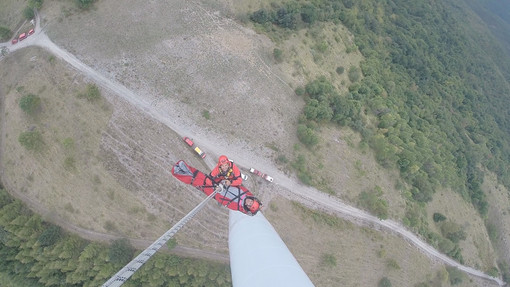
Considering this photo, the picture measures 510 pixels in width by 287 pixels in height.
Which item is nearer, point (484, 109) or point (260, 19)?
point (260, 19)

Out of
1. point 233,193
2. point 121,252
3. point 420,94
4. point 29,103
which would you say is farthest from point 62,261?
point 420,94

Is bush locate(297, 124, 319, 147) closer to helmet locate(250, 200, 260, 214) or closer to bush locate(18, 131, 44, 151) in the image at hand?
helmet locate(250, 200, 260, 214)

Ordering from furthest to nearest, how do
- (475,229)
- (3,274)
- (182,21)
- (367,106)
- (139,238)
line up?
(475,229) → (367,106) → (182,21) → (139,238) → (3,274)

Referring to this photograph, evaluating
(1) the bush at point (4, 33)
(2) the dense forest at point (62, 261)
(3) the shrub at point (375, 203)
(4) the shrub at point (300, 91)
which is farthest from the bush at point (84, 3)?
(3) the shrub at point (375, 203)

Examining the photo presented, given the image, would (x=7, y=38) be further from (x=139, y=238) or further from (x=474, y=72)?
(x=474, y=72)

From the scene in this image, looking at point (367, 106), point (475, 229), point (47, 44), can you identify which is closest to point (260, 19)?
point (367, 106)

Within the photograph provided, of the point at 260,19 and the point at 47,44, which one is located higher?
the point at 260,19

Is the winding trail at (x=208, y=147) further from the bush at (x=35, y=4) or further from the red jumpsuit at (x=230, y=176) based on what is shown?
the red jumpsuit at (x=230, y=176)
